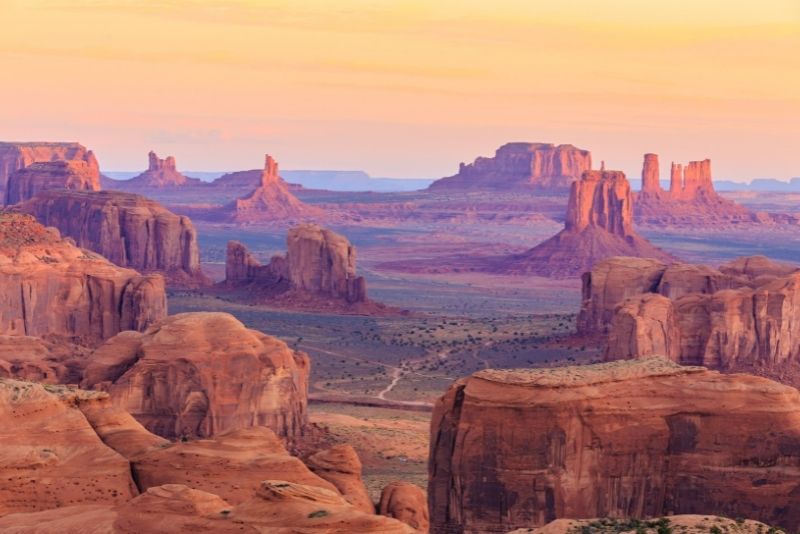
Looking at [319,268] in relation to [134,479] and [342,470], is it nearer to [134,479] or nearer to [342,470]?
[342,470]

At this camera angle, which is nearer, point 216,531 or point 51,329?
point 216,531

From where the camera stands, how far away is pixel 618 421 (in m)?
48.8

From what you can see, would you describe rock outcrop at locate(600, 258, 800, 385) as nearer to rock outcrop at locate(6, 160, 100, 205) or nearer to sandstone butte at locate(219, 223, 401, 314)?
sandstone butte at locate(219, 223, 401, 314)

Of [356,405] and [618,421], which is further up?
[618,421]

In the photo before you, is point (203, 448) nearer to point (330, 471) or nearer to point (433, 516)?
point (330, 471)

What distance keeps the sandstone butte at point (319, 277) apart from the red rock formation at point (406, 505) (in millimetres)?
92175

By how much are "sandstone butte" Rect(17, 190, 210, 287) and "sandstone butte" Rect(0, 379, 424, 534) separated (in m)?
103

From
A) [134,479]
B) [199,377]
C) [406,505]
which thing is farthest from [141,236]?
[406,505]

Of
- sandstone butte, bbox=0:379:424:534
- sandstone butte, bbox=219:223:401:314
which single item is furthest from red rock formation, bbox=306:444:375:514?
sandstone butte, bbox=219:223:401:314

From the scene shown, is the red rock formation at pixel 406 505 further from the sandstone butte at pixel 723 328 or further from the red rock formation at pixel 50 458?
the sandstone butte at pixel 723 328

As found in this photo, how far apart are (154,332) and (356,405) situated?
25834 millimetres

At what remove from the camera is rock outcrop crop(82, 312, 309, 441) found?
213 feet

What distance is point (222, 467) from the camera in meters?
42.9

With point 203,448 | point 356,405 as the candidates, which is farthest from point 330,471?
point 356,405
